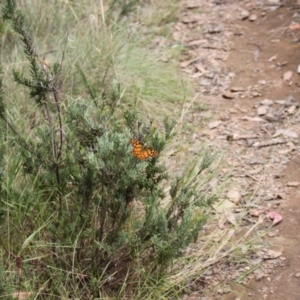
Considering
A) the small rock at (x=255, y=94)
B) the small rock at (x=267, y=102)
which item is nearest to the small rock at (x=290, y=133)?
the small rock at (x=267, y=102)

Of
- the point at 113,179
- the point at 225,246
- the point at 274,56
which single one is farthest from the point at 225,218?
the point at 274,56

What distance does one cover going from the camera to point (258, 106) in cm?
430

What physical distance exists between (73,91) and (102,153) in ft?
5.67

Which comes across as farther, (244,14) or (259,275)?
(244,14)

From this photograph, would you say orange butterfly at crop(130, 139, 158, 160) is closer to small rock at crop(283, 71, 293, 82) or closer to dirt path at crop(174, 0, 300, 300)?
dirt path at crop(174, 0, 300, 300)

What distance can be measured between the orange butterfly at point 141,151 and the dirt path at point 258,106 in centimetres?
83

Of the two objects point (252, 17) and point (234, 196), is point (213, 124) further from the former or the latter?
point (252, 17)

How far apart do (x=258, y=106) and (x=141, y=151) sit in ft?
6.15

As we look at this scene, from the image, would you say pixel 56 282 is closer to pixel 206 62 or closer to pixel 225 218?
pixel 225 218

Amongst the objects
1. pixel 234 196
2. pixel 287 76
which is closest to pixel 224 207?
pixel 234 196

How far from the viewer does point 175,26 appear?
5.32m

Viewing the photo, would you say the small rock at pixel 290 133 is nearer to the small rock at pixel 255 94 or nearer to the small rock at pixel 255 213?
the small rock at pixel 255 94

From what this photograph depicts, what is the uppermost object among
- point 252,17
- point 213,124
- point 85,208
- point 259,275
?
point 85,208

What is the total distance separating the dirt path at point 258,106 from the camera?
3205 mm
